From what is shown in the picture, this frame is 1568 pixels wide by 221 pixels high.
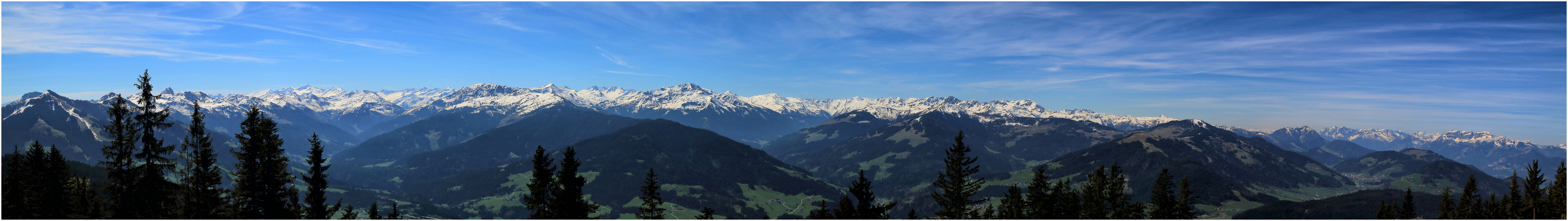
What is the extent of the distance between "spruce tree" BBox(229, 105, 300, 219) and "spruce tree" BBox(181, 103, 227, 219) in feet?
3.77

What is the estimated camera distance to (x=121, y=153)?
38.3m

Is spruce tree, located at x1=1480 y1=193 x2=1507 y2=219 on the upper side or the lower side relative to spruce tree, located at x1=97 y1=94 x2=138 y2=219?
lower

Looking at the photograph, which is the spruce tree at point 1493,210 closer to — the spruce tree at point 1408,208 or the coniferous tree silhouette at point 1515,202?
the coniferous tree silhouette at point 1515,202

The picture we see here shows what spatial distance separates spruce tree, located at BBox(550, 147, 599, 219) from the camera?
40.9m

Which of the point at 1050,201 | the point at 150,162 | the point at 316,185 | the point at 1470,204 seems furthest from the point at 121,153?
the point at 1470,204

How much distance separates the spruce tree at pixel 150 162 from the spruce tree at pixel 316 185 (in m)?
6.74

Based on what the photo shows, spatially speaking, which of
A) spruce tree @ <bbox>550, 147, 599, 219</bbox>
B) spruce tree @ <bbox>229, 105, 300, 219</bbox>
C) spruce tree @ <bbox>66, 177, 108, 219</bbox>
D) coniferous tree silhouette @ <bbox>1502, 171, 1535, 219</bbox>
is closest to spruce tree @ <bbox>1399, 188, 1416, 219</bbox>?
coniferous tree silhouette @ <bbox>1502, 171, 1535, 219</bbox>

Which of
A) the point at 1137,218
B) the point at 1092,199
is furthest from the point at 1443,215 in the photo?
the point at 1092,199

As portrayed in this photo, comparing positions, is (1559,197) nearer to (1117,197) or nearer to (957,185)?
(1117,197)

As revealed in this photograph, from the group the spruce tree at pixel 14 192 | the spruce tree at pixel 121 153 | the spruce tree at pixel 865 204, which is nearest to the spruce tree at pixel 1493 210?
the spruce tree at pixel 865 204

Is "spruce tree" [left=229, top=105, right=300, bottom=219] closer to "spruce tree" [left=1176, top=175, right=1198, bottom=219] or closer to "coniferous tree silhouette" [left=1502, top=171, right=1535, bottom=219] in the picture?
"spruce tree" [left=1176, top=175, right=1198, bottom=219]

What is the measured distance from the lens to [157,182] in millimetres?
40312

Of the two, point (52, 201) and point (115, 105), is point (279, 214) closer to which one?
point (115, 105)

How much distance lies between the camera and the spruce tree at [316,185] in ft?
134
